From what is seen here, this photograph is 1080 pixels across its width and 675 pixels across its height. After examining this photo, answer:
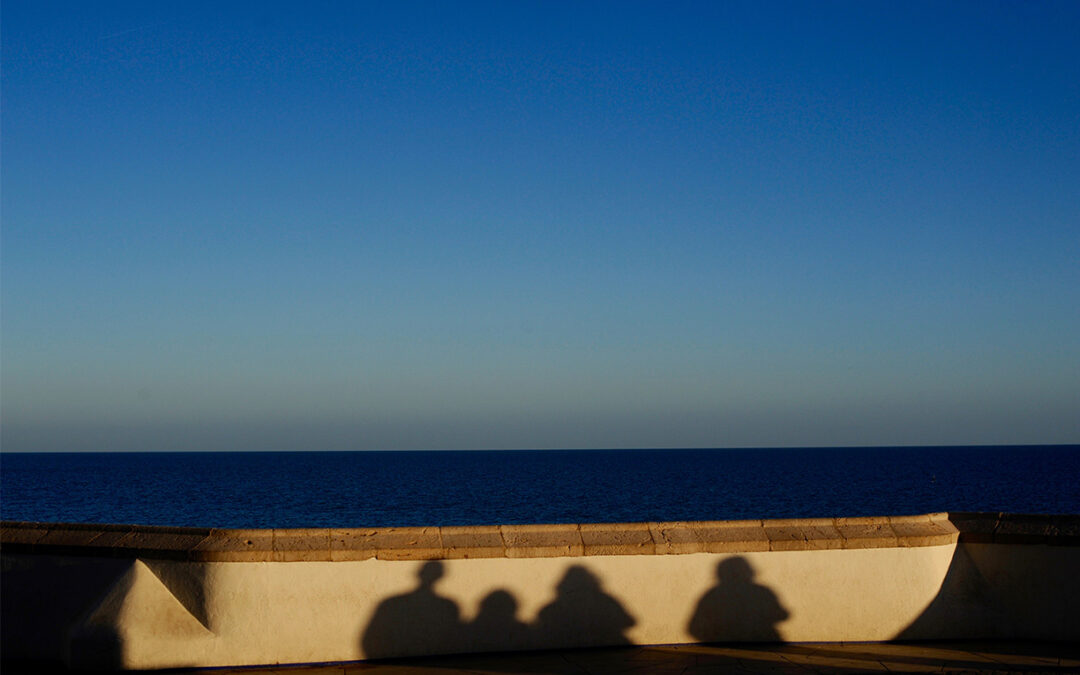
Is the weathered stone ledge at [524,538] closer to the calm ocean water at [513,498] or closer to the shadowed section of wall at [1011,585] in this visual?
the shadowed section of wall at [1011,585]

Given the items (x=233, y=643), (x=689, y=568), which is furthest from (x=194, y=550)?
(x=689, y=568)

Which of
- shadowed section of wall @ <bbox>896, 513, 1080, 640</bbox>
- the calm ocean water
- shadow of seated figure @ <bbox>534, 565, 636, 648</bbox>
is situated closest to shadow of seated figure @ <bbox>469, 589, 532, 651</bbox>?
shadow of seated figure @ <bbox>534, 565, 636, 648</bbox>

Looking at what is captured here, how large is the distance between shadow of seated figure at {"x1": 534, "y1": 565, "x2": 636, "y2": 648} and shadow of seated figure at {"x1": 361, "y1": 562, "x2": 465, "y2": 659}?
0.72 m

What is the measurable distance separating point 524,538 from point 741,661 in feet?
6.42

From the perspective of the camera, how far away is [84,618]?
24.4ft

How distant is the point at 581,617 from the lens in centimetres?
806

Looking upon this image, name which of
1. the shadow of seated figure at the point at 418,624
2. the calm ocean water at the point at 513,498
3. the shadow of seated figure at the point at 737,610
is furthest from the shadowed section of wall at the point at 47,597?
the calm ocean water at the point at 513,498

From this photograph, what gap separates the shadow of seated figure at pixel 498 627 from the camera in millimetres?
7883

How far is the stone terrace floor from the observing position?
7.41 metres

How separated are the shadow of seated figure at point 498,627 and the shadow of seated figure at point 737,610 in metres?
Result: 1.47

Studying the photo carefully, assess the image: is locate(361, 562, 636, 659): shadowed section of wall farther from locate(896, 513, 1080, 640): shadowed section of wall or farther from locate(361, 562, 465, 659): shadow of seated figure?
locate(896, 513, 1080, 640): shadowed section of wall

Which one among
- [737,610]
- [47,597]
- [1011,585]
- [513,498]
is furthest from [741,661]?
[513,498]

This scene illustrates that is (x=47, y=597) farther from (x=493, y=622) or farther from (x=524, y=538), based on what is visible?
(x=524, y=538)

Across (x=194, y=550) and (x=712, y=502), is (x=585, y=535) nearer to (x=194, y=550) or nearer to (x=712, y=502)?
(x=194, y=550)
